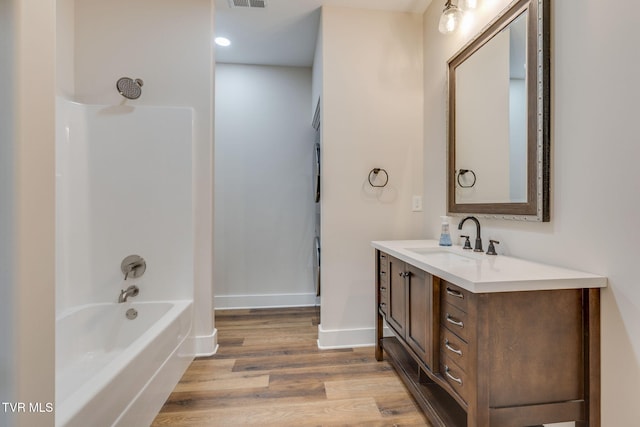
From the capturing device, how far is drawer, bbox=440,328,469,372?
42.6 inches

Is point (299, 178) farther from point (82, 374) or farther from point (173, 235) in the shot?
point (82, 374)

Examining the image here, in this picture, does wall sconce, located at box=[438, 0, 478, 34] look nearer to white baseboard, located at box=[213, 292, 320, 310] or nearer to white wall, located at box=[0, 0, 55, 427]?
white wall, located at box=[0, 0, 55, 427]

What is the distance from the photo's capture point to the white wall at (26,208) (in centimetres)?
68

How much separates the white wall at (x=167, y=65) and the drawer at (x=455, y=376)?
5.45 ft

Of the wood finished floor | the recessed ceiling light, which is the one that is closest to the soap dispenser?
the wood finished floor

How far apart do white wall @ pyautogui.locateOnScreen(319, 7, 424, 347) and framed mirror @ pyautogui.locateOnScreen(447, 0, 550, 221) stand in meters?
0.41

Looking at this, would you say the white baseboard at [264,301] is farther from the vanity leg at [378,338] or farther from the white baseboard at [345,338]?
the vanity leg at [378,338]

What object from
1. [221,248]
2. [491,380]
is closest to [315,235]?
[221,248]

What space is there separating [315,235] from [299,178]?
25.7 inches

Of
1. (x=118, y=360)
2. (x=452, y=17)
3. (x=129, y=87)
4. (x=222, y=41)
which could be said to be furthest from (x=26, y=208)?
(x=222, y=41)

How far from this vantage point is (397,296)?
1.72 m

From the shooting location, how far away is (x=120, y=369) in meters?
1.21

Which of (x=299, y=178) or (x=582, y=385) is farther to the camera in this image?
(x=299, y=178)

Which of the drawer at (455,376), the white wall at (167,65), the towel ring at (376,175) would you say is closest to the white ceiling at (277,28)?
the white wall at (167,65)
